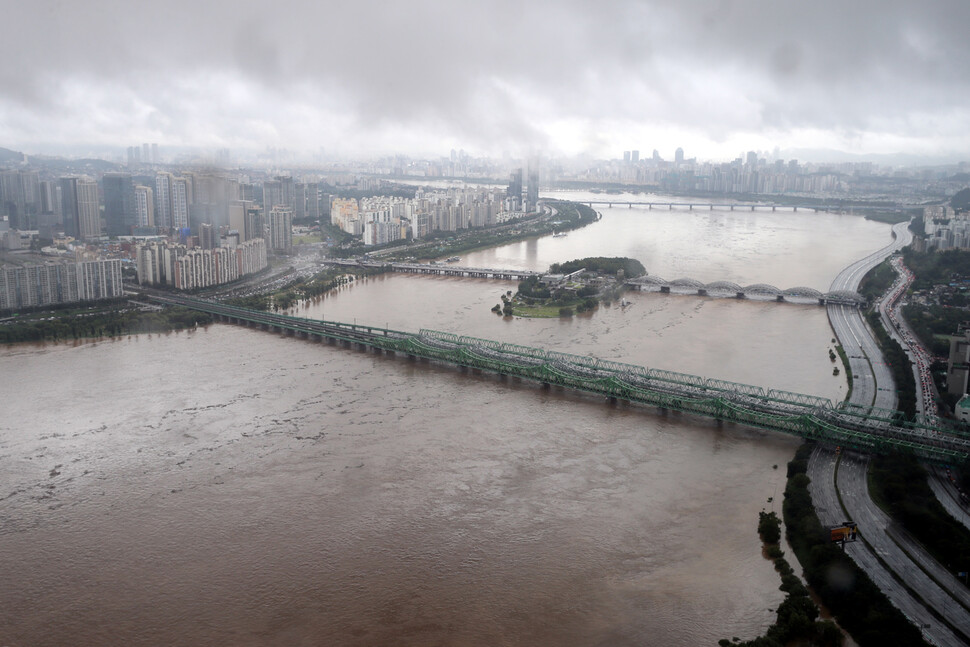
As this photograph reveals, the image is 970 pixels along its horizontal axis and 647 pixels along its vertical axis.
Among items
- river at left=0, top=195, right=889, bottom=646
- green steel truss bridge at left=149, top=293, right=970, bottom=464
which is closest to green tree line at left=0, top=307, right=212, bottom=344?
river at left=0, top=195, right=889, bottom=646

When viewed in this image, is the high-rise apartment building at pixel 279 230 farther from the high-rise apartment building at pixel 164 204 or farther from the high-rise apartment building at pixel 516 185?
the high-rise apartment building at pixel 516 185

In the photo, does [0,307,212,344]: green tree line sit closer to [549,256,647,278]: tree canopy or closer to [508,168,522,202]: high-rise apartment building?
[549,256,647,278]: tree canopy

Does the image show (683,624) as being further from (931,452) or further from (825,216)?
(825,216)

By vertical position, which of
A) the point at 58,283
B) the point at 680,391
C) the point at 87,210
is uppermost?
the point at 87,210

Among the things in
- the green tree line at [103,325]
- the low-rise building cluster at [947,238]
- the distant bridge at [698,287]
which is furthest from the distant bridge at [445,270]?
the low-rise building cluster at [947,238]

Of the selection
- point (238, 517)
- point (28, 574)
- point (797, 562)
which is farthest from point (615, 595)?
point (28, 574)

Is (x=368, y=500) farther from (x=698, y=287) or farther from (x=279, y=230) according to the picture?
(x=279, y=230)

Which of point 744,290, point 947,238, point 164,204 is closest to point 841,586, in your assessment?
point 744,290
